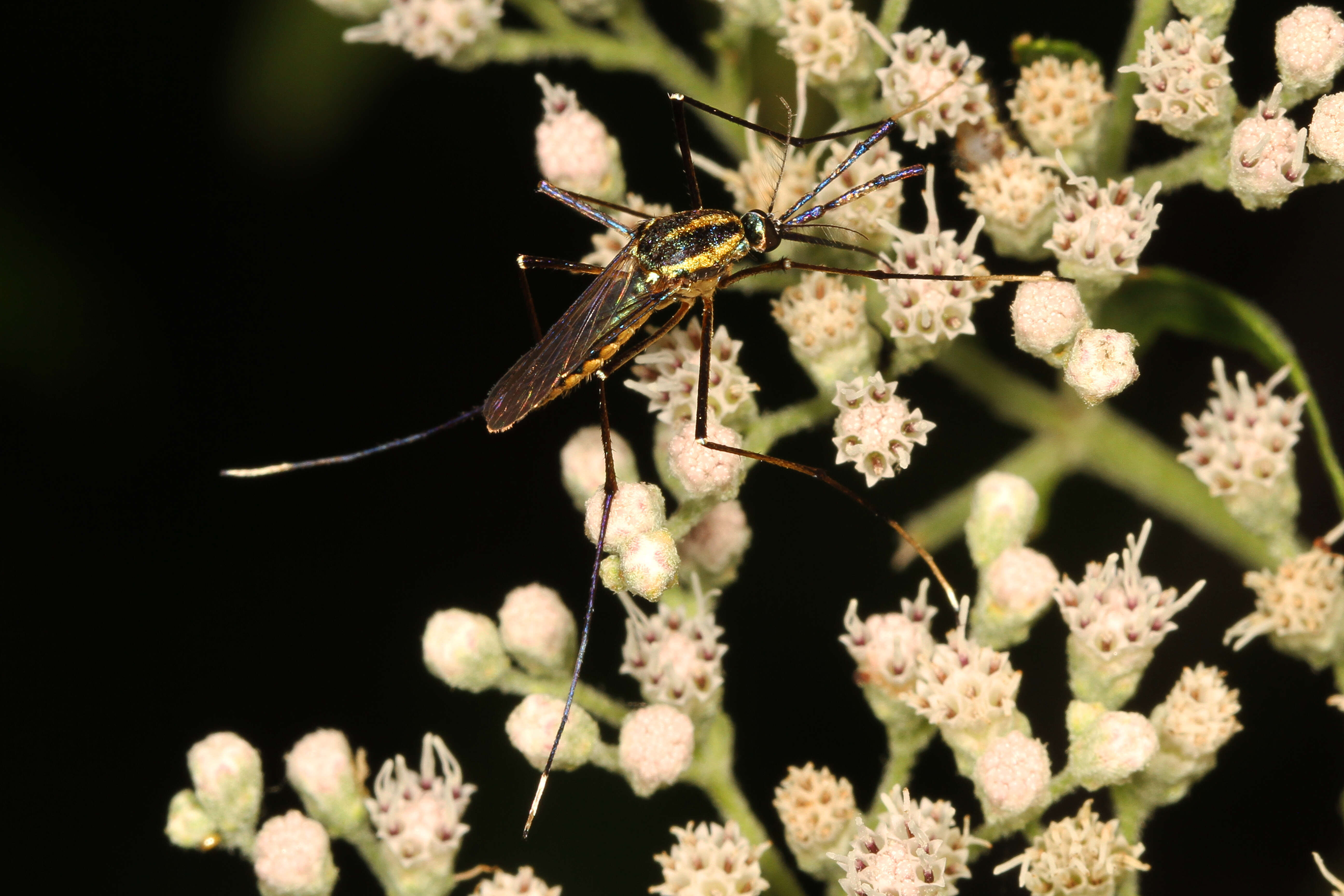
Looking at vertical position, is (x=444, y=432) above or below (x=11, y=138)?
below

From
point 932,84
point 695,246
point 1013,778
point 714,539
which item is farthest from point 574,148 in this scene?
point 1013,778

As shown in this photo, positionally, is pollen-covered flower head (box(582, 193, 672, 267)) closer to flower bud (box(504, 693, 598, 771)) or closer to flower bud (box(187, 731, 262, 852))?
flower bud (box(504, 693, 598, 771))

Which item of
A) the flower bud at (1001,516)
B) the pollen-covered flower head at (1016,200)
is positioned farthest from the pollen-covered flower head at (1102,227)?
the flower bud at (1001,516)

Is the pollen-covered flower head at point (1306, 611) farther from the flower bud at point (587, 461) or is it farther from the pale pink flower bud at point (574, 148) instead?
the pale pink flower bud at point (574, 148)

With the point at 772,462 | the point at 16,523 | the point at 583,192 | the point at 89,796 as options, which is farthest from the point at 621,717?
the point at 16,523

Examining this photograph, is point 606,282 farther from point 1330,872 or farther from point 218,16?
point 1330,872

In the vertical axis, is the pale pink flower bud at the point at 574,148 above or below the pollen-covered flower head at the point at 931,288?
above
